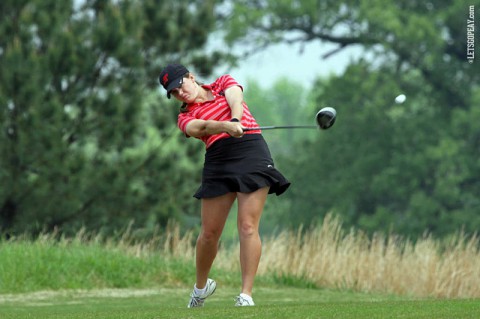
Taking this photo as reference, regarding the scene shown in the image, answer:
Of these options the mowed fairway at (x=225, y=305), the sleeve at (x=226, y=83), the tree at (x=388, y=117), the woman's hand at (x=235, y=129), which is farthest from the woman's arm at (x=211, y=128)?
the tree at (x=388, y=117)

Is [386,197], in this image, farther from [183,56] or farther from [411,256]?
[411,256]

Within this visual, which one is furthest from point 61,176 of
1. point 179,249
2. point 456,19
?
point 456,19

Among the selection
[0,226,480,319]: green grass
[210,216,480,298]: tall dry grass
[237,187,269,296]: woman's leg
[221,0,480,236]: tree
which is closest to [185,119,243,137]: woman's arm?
[237,187,269,296]: woman's leg

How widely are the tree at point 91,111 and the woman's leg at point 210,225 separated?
436 inches

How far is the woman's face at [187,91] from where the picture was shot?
700 centimetres

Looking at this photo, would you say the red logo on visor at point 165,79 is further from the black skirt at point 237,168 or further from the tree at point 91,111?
the tree at point 91,111

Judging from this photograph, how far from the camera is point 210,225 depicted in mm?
7051

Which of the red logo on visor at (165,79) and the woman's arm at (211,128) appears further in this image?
the red logo on visor at (165,79)

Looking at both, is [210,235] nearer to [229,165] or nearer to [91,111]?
[229,165]

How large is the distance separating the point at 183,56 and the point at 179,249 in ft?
24.9

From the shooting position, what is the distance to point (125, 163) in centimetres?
1998

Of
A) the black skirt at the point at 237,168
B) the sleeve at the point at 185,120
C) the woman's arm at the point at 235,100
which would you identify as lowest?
the black skirt at the point at 237,168

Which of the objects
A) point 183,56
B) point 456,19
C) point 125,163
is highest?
point 456,19

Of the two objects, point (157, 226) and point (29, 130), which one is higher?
point (29, 130)
